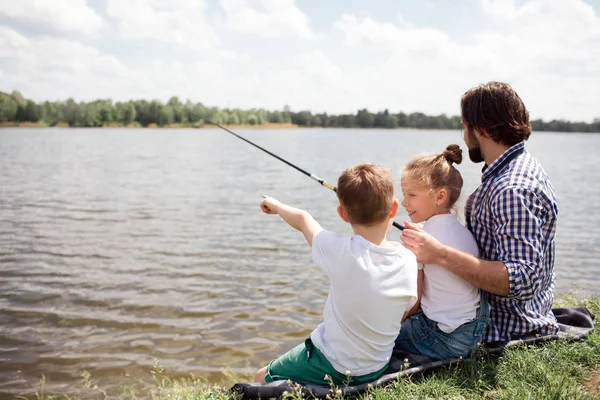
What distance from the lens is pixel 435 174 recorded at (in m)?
3.37

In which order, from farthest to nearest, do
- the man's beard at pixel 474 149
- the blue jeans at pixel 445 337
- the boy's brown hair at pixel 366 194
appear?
the man's beard at pixel 474 149
the blue jeans at pixel 445 337
the boy's brown hair at pixel 366 194

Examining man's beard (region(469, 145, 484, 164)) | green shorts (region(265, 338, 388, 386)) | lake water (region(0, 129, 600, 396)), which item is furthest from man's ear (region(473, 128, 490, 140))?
green shorts (region(265, 338, 388, 386))

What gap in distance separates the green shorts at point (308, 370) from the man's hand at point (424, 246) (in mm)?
740

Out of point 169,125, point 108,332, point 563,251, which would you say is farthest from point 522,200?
point 169,125

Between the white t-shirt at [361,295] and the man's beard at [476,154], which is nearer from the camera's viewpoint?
the white t-shirt at [361,295]

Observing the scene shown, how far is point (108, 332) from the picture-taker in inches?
259

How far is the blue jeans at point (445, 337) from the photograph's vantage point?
11.4 feet

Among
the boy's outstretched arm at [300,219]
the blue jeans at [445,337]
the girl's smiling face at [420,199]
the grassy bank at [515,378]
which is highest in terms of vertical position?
the girl's smiling face at [420,199]

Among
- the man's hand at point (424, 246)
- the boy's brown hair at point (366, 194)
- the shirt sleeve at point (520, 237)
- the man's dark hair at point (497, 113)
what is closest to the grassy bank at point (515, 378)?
the shirt sleeve at point (520, 237)

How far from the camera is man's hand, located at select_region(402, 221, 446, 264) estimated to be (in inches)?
125

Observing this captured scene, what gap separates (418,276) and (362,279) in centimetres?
58

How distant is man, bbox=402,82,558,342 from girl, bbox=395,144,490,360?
0.46 ft

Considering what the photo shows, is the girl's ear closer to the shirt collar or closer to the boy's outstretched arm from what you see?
the shirt collar

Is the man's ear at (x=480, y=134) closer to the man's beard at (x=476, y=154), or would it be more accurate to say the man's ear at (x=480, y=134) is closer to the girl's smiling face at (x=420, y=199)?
the man's beard at (x=476, y=154)
